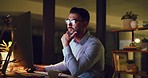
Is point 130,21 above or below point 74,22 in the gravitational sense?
above

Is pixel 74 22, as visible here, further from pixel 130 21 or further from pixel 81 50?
pixel 130 21

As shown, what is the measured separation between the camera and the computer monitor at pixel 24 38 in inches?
63.9

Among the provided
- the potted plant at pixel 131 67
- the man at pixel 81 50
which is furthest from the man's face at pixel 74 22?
the potted plant at pixel 131 67

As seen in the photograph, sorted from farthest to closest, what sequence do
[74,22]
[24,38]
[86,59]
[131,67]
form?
1. [131,67]
2. [74,22]
3. [86,59]
4. [24,38]

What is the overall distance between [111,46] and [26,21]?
3625 mm

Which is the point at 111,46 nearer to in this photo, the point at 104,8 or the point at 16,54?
the point at 104,8

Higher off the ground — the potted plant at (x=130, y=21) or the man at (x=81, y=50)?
the potted plant at (x=130, y=21)

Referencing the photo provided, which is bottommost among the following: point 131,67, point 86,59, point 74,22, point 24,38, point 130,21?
point 131,67

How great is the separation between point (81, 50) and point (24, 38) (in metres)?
0.58

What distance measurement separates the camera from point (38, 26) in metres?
4.83

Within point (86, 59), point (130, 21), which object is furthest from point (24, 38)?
point (130, 21)

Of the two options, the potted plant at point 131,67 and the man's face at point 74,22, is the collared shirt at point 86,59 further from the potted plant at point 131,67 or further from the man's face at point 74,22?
the potted plant at point 131,67

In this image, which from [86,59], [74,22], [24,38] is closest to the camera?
[24,38]

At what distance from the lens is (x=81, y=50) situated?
205cm
